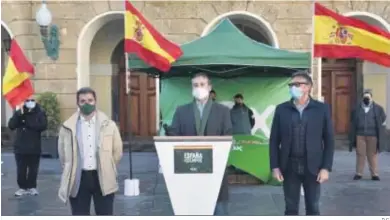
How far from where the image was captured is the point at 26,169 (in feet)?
36.9

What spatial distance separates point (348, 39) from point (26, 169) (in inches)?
215

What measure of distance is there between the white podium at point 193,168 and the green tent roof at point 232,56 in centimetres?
430

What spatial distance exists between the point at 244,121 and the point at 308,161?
5.05 m

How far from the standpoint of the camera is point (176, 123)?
7.37 meters

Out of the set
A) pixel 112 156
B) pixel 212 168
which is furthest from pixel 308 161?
pixel 112 156

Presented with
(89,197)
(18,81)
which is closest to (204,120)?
(89,197)

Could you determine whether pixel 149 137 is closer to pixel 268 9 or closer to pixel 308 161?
pixel 268 9

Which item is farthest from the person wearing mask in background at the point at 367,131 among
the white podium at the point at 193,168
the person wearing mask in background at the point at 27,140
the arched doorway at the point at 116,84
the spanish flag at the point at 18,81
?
the arched doorway at the point at 116,84

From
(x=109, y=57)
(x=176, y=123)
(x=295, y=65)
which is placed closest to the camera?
(x=176, y=123)

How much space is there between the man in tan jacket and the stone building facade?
404 inches

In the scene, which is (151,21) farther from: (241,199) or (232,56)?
(241,199)

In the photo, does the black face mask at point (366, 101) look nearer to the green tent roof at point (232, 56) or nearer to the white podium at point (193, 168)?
the green tent roof at point (232, 56)

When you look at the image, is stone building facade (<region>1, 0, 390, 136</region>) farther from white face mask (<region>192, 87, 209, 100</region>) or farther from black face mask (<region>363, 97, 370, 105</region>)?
white face mask (<region>192, 87, 209, 100</region>)

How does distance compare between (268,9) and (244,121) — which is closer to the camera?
(244,121)
